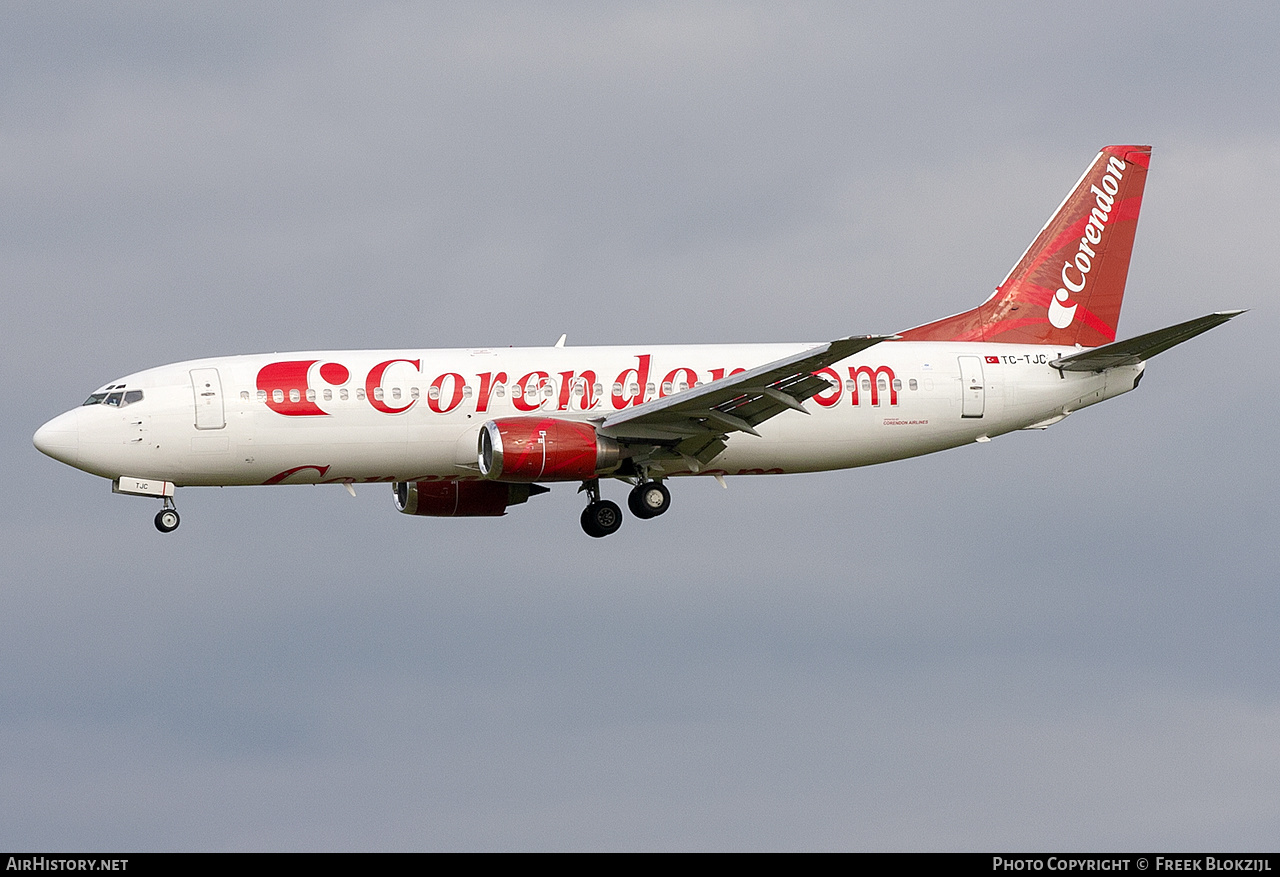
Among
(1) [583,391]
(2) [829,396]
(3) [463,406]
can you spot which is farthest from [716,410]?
(3) [463,406]

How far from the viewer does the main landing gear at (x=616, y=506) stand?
51.5 meters

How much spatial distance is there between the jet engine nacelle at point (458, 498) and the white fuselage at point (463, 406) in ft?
11.7

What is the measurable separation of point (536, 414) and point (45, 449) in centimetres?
1213

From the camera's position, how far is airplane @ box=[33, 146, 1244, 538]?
48594mm

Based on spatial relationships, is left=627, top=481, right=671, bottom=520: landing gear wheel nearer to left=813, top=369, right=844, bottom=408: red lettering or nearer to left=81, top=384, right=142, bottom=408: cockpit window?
left=813, top=369, right=844, bottom=408: red lettering

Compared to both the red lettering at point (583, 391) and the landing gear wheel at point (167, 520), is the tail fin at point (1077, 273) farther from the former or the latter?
the landing gear wheel at point (167, 520)

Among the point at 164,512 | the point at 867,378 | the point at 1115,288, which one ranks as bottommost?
the point at 164,512

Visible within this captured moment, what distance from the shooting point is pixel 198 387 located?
1928 inches

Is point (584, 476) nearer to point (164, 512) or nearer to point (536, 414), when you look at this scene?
point (536, 414)

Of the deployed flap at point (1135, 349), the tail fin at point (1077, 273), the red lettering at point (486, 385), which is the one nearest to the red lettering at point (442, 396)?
the red lettering at point (486, 385)

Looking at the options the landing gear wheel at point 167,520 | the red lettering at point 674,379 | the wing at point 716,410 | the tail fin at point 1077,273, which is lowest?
the landing gear wheel at point 167,520

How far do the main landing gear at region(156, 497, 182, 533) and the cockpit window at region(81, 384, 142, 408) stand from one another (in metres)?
2.60

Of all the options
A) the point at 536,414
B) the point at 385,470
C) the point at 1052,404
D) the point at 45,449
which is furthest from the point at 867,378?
the point at 45,449

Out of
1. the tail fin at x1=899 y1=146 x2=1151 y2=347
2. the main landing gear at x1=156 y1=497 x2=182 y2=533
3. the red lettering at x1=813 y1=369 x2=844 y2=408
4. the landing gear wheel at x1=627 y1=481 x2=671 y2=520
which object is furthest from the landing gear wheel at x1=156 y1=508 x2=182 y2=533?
the tail fin at x1=899 y1=146 x2=1151 y2=347
